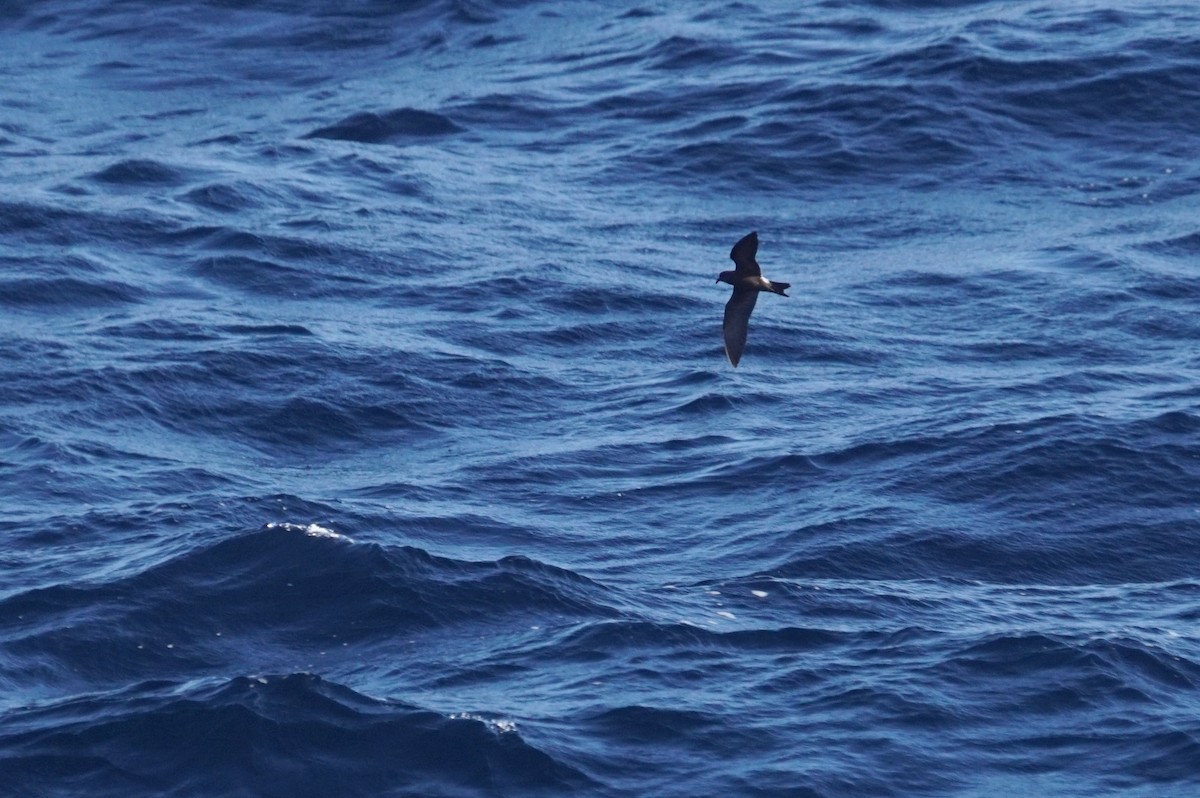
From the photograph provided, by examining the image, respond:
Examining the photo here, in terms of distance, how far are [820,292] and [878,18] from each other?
37.0ft

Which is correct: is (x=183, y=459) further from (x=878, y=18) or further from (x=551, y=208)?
(x=878, y=18)

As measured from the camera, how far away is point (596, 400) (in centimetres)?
2569

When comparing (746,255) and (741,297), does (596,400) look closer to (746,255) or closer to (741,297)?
(741,297)

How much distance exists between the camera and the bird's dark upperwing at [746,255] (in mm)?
17125

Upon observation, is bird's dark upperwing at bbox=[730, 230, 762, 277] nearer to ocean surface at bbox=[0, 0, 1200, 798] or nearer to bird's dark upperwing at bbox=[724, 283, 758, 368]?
bird's dark upperwing at bbox=[724, 283, 758, 368]

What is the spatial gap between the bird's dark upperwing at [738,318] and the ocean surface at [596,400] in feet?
11.1

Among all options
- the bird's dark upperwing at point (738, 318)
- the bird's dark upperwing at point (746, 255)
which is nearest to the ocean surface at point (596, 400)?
the bird's dark upperwing at point (738, 318)

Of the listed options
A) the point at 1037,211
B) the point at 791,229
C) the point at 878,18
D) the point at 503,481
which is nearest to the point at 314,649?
the point at 503,481

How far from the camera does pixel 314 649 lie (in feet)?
65.0

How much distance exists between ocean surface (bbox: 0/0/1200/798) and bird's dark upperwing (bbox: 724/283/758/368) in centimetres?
338

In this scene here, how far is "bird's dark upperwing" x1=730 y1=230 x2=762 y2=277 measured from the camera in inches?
674

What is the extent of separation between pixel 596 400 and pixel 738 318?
293 inches

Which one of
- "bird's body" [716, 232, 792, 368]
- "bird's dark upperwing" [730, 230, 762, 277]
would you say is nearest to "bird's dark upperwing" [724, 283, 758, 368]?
"bird's body" [716, 232, 792, 368]

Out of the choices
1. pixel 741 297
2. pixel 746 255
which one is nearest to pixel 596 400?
pixel 741 297
